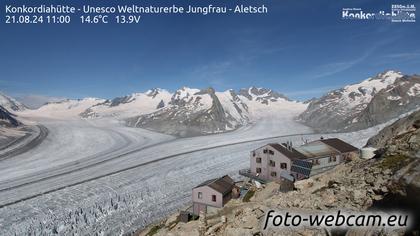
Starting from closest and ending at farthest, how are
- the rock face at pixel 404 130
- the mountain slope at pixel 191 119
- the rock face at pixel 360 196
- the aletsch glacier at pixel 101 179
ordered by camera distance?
the rock face at pixel 360 196 < the rock face at pixel 404 130 < the aletsch glacier at pixel 101 179 < the mountain slope at pixel 191 119

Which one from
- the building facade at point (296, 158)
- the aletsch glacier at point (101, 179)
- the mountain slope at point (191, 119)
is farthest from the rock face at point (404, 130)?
the mountain slope at point (191, 119)

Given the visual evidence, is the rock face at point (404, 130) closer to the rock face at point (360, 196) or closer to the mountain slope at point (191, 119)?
the rock face at point (360, 196)

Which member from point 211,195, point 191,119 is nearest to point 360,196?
point 211,195

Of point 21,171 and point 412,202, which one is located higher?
point 412,202

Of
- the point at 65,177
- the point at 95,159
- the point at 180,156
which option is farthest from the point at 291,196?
the point at 95,159

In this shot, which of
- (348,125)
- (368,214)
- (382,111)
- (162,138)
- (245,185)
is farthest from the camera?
(348,125)

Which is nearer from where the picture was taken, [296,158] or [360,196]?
[360,196]

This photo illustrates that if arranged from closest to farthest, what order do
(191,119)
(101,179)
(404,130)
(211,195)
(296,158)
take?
1. (404,130)
2. (211,195)
3. (296,158)
4. (101,179)
5. (191,119)

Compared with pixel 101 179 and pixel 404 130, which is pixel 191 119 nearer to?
pixel 101 179

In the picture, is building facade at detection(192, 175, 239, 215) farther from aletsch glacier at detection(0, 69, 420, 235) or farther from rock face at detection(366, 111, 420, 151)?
rock face at detection(366, 111, 420, 151)

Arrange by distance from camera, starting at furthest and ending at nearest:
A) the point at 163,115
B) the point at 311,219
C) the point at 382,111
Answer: the point at 163,115 < the point at 382,111 < the point at 311,219

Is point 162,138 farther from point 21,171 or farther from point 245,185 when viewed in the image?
point 245,185
